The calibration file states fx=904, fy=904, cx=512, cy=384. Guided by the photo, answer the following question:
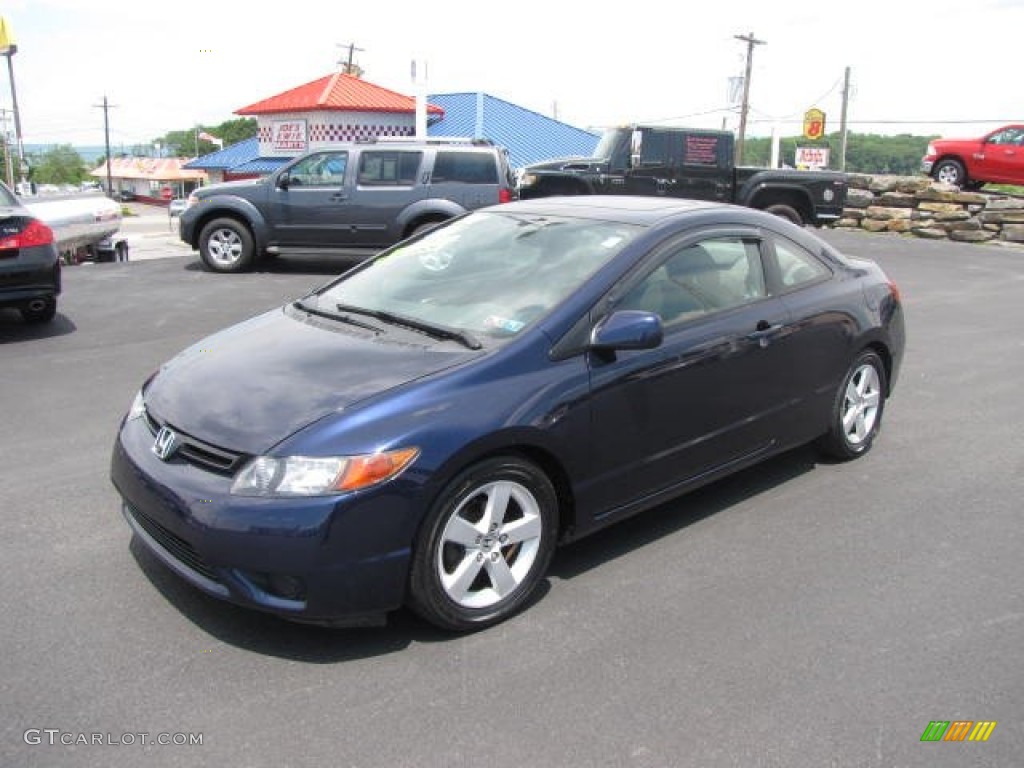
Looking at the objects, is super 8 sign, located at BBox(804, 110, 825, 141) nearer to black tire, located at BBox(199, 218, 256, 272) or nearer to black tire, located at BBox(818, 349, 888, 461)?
black tire, located at BBox(199, 218, 256, 272)

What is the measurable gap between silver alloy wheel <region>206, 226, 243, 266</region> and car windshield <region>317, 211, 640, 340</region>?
829 centimetres

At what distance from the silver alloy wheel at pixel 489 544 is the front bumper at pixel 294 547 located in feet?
0.69

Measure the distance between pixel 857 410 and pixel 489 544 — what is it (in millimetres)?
2875

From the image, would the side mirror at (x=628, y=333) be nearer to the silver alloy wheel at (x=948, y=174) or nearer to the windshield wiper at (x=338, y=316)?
the windshield wiper at (x=338, y=316)

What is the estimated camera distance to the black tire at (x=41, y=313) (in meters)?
8.65

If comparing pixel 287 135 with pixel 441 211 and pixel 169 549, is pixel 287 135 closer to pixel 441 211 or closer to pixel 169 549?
pixel 441 211

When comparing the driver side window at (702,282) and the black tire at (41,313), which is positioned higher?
the driver side window at (702,282)

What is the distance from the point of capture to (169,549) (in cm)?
331

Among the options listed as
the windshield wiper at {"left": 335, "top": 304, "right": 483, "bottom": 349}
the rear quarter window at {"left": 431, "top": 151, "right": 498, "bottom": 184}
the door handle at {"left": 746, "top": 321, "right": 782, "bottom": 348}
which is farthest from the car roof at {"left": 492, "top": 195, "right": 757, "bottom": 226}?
the rear quarter window at {"left": 431, "top": 151, "right": 498, "bottom": 184}

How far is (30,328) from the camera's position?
862 centimetres

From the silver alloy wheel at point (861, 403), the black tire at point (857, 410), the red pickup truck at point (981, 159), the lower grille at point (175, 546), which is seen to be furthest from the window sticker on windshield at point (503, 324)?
the red pickup truck at point (981, 159)

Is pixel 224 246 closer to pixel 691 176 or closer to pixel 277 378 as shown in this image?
pixel 691 176

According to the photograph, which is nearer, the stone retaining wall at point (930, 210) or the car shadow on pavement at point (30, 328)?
the car shadow on pavement at point (30, 328)

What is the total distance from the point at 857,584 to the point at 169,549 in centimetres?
276
